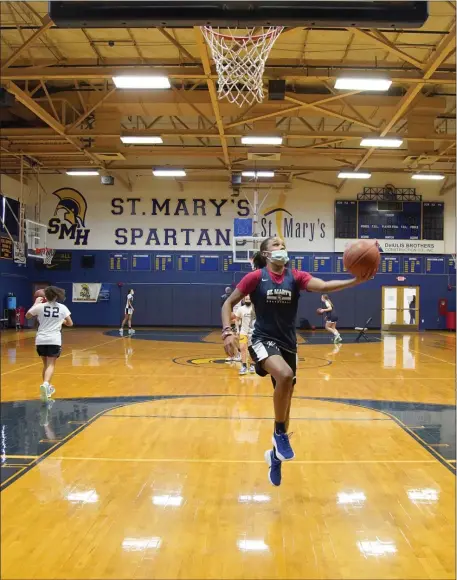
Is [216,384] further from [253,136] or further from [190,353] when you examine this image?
[253,136]

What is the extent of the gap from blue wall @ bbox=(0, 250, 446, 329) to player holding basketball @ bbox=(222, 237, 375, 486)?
1883cm

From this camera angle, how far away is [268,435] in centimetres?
571

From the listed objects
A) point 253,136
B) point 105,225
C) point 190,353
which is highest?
point 253,136

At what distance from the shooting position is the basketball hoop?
19.1 meters

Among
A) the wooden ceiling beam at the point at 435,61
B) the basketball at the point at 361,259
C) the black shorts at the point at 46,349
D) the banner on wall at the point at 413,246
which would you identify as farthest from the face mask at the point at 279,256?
the banner on wall at the point at 413,246

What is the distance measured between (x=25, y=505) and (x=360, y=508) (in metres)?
2.26

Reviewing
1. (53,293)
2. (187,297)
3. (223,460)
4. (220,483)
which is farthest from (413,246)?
(220,483)

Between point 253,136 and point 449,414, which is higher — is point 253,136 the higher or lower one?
the higher one

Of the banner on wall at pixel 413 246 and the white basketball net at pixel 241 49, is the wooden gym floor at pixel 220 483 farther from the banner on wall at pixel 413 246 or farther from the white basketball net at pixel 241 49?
the banner on wall at pixel 413 246

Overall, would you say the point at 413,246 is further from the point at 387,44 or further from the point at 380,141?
the point at 387,44

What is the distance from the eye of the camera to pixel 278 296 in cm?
405

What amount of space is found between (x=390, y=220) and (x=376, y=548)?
21380mm

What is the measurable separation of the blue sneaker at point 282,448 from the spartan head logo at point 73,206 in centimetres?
2091

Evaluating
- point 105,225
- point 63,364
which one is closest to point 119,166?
point 105,225
